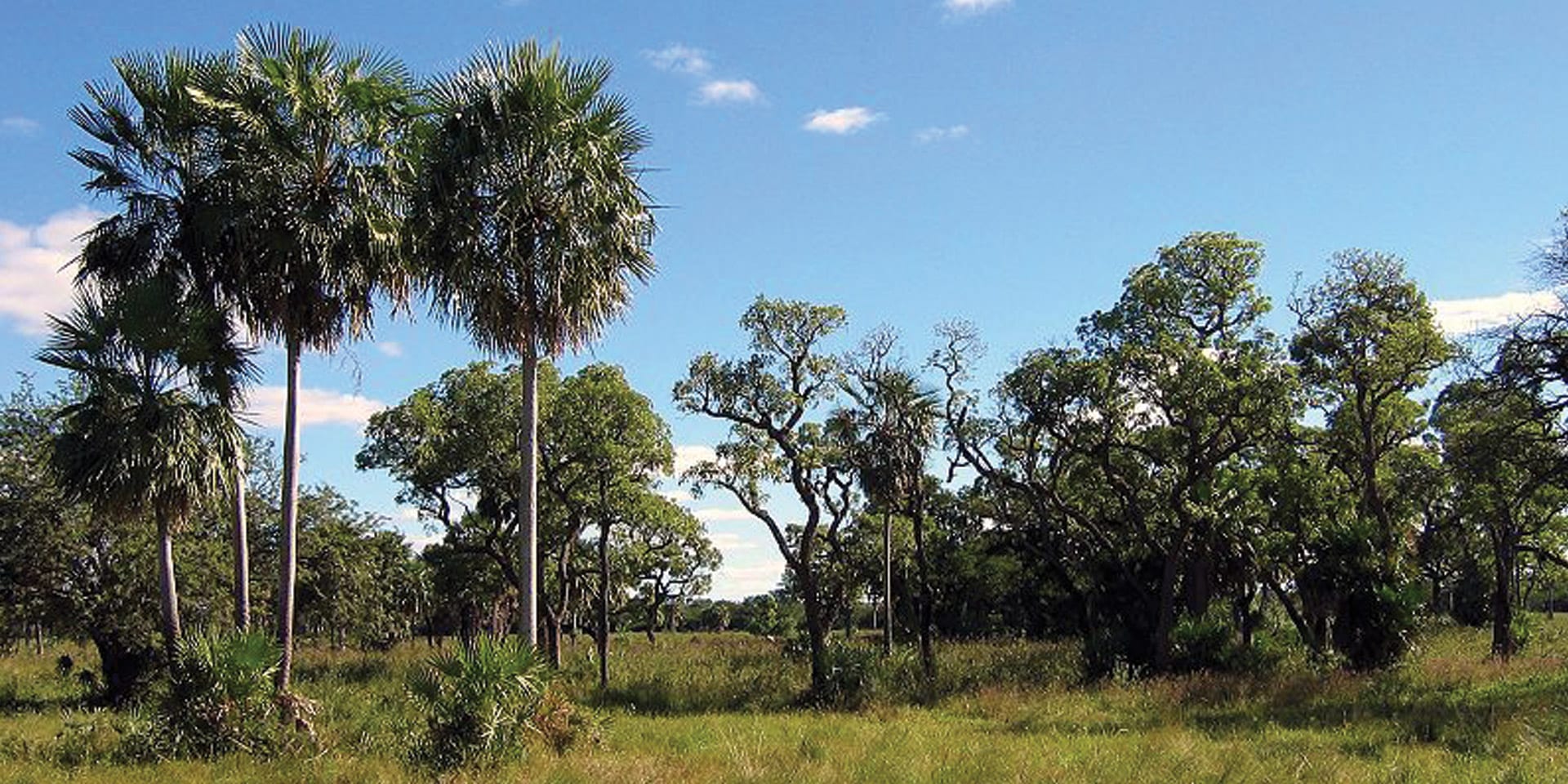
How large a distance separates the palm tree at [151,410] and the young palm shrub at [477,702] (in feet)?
23.3

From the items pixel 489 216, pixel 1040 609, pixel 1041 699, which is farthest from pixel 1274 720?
pixel 1040 609

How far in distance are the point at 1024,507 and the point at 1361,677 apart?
13187 mm

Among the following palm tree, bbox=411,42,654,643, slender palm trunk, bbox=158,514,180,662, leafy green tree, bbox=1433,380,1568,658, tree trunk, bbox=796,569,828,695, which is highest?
palm tree, bbox=411,42,654,643

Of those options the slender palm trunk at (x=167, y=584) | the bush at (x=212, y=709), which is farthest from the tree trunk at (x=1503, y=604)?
the slender palm trunk at (x=167, y=584)

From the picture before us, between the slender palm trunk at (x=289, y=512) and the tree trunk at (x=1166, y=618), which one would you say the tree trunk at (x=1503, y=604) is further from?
the slender palm trunk at (x=289, y=512)

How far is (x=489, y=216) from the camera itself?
56.7 feet

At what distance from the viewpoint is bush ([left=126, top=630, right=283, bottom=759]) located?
16.1m

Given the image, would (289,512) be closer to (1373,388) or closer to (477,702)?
(477,702)

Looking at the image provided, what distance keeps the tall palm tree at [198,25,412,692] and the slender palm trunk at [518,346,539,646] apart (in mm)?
3562

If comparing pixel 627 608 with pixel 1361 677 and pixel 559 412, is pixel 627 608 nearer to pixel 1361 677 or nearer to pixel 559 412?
pixel 559 412

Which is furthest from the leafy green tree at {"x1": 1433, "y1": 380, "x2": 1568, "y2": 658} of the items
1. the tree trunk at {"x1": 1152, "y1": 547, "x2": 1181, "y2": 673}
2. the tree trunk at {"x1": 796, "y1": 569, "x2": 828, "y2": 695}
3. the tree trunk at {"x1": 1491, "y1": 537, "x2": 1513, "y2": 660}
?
the tree trunk at {"x1": 796, "y1": 569, "x2": 828, "y2": 695}

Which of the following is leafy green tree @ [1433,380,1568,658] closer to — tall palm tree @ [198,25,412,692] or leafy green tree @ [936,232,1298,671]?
leafy green tree @ [936,232,1298,671]

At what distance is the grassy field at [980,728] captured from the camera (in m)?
14.7

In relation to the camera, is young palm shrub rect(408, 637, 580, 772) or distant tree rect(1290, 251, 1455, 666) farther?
distant tree rect(1290, 251, 1455, 666)
